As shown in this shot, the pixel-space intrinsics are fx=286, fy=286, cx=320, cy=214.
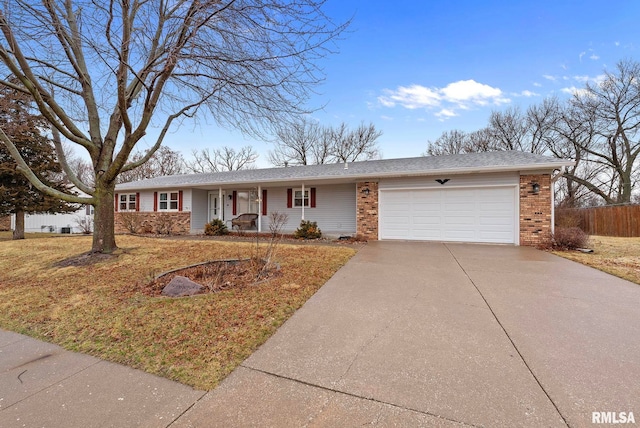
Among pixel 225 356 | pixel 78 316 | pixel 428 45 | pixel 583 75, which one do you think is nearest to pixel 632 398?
pixel 225 356

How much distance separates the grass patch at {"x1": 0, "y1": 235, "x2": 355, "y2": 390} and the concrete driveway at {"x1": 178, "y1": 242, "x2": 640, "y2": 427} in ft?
0.99

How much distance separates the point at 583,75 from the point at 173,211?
94.8 ft

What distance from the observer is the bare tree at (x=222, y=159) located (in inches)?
1299

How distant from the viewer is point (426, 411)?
6.36 ft

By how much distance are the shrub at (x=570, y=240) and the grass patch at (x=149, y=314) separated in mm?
6920

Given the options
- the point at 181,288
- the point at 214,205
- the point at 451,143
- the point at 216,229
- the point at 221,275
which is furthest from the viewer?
the point at 451,143

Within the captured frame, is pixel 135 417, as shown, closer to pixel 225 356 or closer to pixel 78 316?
pixel 225 356

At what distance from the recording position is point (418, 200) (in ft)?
34.7

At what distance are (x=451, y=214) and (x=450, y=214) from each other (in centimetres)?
3

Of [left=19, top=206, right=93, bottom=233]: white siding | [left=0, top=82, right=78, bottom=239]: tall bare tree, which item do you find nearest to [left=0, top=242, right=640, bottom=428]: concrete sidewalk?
[left=0, top=82, right=78, bottom=239]: tall bare tree

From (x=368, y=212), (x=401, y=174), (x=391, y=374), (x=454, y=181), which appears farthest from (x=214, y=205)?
(x=391, y=374)

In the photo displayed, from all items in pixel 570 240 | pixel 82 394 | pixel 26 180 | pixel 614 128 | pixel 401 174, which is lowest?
pixel 82 394

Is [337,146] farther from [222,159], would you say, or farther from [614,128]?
[614,128]

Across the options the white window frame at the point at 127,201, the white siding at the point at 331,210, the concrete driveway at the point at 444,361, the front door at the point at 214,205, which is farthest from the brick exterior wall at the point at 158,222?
the concrete driveway at the point at 444,361
